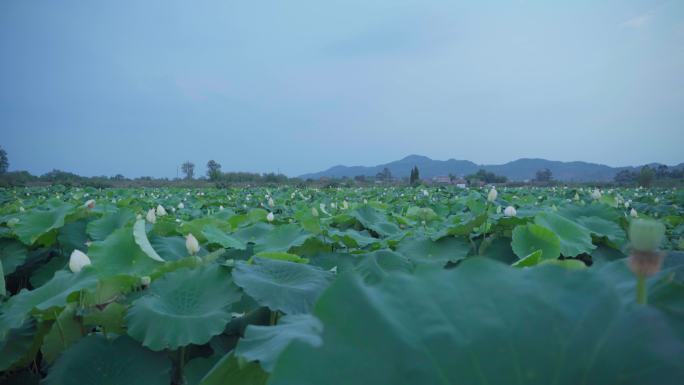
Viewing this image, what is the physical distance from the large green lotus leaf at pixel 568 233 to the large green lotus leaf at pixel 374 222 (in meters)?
0.89

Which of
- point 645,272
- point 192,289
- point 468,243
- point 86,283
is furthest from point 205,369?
point 468,243

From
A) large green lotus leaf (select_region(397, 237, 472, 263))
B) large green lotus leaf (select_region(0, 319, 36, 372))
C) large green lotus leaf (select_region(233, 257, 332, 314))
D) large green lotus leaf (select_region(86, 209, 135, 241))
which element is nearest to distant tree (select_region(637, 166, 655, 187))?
large green lotus leaf (select_region(397, 237, 472, 263))

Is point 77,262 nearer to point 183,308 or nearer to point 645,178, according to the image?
point 183,308

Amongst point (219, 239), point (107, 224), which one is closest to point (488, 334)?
point (219, 239)

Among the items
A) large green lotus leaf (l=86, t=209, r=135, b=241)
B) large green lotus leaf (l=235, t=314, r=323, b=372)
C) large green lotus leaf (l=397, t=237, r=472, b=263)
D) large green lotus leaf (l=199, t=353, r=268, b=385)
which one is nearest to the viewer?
large green lotus leaf (l=235, t=314, r=323, b=372)

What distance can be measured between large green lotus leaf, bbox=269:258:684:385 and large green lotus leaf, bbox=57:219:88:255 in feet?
7.34

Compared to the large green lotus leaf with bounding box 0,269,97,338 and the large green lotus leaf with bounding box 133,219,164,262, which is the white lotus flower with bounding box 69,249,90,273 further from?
the large green lotus leaf with bounding box 133,219,164,262

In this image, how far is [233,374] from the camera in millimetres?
729

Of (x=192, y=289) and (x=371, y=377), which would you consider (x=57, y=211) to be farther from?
(x=371, y=377)

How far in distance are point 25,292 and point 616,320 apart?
153 cm

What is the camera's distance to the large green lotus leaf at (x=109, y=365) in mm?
899

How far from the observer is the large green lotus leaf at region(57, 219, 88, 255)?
2.18 metres

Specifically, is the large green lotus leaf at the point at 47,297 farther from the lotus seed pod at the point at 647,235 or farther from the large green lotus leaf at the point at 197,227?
the lotus seed pod at the point at 647,235

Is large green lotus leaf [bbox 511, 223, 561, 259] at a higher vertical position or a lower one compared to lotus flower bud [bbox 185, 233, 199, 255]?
lower
